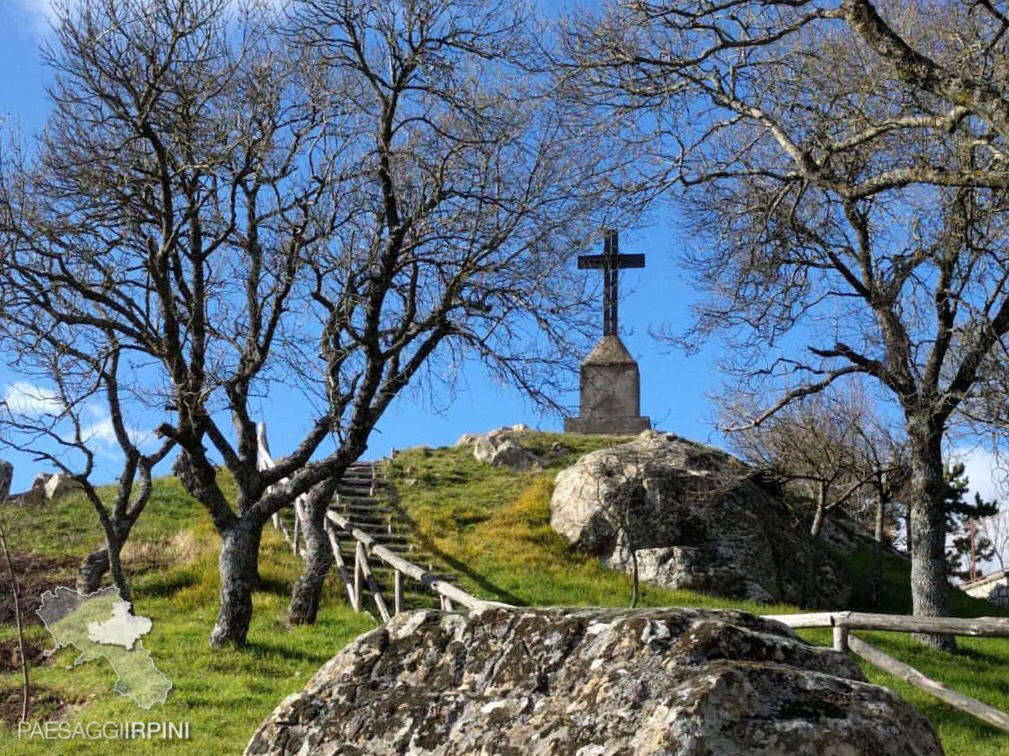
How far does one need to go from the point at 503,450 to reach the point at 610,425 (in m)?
4.52

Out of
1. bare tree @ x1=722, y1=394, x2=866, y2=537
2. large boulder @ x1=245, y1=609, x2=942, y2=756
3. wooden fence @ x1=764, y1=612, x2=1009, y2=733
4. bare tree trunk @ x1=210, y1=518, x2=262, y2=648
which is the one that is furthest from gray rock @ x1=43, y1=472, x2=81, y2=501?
large boulder @ x1=245, y1=609, x2=942, y2=756

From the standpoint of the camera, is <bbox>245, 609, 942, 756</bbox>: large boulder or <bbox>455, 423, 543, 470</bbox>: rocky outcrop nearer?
<bbox>245, 609, 942, 756</bbox>: large boulder

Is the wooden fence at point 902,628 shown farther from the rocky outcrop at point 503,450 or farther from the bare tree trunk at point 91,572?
the rocky outcrop at point 503,450

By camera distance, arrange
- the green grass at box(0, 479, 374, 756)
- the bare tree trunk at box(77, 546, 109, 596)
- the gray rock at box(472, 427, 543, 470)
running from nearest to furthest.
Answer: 1. the green grass at box(0, 479, 374, 756)
2. the bare tree trunk at box(77, 546, 109, 596)
3. the gray rock at box(472, 427, 543, 470)

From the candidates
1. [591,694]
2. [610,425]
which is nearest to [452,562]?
[610,425]

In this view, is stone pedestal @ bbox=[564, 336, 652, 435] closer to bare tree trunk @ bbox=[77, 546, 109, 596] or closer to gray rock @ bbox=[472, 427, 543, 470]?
gray rock @ bbox=[472, 427, 543, 470]

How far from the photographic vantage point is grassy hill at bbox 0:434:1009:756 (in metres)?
11.4

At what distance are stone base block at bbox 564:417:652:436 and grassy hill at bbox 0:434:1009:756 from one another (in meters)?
1.34

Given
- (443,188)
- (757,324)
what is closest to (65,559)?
(443,188)

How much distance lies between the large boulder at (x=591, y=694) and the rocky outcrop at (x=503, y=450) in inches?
979

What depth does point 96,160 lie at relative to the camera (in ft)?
43.4

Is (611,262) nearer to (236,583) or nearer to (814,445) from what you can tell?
(814,445)

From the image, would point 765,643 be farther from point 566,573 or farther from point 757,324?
point 566,573

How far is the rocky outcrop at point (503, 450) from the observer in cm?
3000
